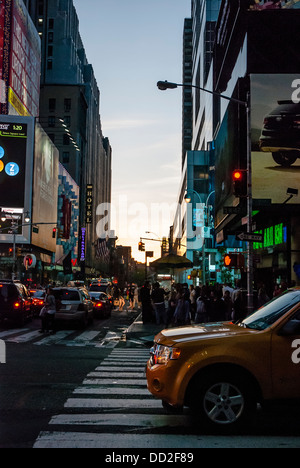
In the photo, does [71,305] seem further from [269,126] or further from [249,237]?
[269,126]

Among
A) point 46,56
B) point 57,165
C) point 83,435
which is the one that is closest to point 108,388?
point 83,435

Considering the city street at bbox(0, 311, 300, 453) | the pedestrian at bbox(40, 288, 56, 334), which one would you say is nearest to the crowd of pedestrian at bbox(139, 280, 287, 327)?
the pedestrian at bbox(40, 288, 56, 334)

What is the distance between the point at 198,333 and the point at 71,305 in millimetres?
16065

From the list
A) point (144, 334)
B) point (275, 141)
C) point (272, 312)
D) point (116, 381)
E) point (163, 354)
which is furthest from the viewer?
point (275, 141)

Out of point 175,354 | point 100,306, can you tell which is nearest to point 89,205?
point 100,306

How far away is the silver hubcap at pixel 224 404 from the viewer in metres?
6.47

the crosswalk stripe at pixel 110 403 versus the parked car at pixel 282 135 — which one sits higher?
the parked car at pixel 282 135

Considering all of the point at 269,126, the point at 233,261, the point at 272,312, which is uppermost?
the point at 269,126

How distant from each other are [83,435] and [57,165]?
294 feet

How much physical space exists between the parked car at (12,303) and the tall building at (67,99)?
305ft

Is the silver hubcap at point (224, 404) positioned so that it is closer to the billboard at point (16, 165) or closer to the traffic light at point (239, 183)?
the traffic light at point (239, 183)

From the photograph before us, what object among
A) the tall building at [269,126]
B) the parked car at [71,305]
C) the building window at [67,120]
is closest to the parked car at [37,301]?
the parked car at [71,305]

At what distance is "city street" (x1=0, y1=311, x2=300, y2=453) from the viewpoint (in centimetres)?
604

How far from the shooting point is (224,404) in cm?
650
